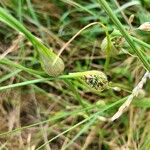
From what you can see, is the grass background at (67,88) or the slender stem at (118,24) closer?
the slender stem at (118,24)

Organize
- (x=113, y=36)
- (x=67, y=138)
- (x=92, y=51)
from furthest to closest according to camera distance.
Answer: (x=92, y=51)
(x=67, y=138)
(x=113, y=36)

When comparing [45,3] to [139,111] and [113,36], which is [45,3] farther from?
[113,36]

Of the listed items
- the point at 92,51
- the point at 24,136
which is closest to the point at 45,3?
the point at 92,51

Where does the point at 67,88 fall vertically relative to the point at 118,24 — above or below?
below

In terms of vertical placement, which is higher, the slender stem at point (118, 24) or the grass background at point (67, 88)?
the slender stem at point (118, 24)

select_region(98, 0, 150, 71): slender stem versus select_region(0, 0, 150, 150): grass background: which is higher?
select_region(98, 0, 150, 71): slender stem

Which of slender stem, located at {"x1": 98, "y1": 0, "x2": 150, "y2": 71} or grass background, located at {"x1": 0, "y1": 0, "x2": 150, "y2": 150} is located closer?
slender stem, located at {"x1": 98, "y1": 0, "x2": 150, "y2": 71}

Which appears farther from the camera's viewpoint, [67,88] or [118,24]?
[67,88]

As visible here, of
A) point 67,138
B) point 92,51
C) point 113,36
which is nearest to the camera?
point 113,36
